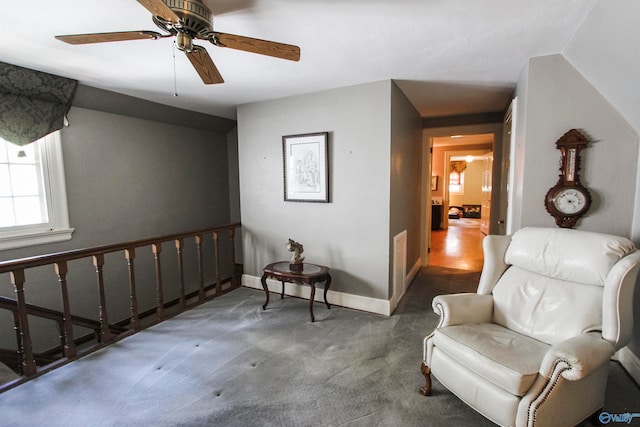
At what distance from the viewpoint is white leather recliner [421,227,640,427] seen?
4.60 ft

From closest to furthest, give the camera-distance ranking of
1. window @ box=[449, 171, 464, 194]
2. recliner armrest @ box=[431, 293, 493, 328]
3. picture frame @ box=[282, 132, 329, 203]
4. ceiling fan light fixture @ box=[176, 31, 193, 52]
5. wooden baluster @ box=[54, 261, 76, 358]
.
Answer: ceiling fan light fixture @ box=[176, 31, 193, 52]
recliner armrest @ box=[431, 293, 493, 328]
wooden baluster @ box=[54, 261, 76, 358]
picture frame @ box=[282, 132, 329, 203]
window @ box=[449, 171, 464, 194]

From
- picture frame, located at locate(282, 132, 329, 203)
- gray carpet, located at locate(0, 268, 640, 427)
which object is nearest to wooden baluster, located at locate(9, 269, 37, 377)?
gray carpet, located at locate(0, 268, 640, 427)

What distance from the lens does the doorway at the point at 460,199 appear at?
524 cm

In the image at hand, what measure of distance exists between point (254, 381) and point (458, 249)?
199 inches

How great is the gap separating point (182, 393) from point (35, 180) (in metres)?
2.81

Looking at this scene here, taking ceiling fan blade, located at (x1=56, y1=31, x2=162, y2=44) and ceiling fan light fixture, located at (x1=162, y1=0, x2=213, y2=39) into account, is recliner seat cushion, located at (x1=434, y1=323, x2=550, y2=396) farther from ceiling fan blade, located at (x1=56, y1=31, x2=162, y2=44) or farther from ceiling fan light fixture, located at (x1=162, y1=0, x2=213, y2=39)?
ceiling fan blade, located at (x1=56, y1=31, x2=162, y2=44)

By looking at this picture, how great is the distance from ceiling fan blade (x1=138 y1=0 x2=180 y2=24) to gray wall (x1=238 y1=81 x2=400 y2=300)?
6.33 ft

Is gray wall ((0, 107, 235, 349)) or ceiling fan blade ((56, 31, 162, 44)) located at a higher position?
ceiling fan blade ((56, 31, 162, 44))

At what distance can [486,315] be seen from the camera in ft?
6.63

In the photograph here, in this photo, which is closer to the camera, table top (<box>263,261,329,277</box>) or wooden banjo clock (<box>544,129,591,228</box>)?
wooden banjo clock (<box>544,129,591,228</box>)

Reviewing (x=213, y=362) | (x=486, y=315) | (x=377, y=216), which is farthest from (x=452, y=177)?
(x=213, y=362)

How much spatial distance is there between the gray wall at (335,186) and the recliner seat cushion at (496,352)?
4.05ft

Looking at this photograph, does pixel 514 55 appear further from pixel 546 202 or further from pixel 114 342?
pixel 114 342

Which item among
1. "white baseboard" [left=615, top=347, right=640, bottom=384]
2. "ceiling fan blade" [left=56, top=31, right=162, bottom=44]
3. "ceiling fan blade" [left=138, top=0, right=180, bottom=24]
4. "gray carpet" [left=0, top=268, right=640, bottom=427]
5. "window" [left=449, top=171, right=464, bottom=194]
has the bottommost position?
"gray carpet" [left=0, top=268, right=640, bottom=427]
